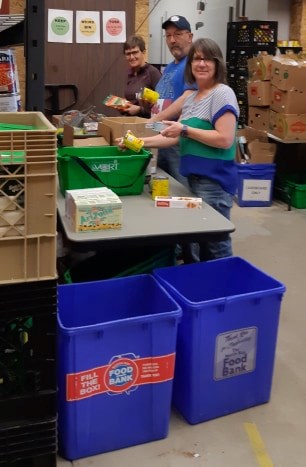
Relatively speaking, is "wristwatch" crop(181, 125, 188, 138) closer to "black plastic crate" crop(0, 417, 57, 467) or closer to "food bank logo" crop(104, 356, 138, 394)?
"food bank logo" crop(104, 356, 138, 394)

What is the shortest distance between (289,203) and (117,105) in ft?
8.59

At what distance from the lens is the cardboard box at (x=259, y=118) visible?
19.5 ft

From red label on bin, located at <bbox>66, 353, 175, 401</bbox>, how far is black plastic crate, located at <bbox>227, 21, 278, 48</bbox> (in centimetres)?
675

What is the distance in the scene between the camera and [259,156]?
5.78 meters

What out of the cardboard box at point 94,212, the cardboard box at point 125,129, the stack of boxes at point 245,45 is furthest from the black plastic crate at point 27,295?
the stack of boxes at point 245,45

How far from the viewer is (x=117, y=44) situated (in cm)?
524

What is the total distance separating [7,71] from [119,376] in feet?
3.56

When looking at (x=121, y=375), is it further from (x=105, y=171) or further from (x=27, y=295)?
(x=105, y=171)

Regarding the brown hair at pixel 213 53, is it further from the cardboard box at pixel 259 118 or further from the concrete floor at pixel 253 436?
the cardboard box at pixel 259 118

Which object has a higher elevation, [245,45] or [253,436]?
[245,45]

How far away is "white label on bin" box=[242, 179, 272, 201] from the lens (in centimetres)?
574

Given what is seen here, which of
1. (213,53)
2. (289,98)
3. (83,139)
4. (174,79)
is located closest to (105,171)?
(83,139)

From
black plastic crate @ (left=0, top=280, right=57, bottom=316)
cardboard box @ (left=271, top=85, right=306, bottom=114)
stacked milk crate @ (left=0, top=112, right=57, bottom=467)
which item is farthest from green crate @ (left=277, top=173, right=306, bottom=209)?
black plastic crate @ (left=0, top=280, right=57, bottom=316)

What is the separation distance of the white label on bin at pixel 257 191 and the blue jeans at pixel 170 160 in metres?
2.30
